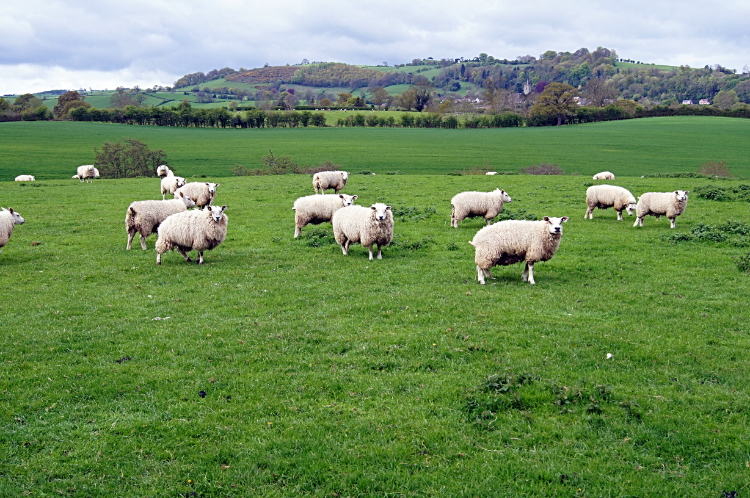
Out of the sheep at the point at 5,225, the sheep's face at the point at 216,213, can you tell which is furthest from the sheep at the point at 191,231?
the sheep at the point at 5,225

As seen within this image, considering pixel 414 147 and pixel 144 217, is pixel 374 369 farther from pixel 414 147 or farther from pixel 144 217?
pixel 414 147

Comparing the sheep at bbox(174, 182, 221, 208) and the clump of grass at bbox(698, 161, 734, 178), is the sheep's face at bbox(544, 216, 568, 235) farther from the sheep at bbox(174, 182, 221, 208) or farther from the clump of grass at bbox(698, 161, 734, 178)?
the clump of grass at bbox(698, 161, 734, 178)

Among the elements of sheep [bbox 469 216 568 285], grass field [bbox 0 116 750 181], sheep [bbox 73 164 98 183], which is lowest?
sheep [bbox 469 216 568 285]

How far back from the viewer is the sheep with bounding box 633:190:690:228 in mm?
22125

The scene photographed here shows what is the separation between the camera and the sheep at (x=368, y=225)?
1664 cm

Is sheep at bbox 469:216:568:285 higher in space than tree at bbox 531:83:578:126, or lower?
lower

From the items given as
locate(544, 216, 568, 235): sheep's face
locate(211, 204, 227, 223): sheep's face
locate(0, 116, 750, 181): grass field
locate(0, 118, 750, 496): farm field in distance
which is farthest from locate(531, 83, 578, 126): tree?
locate(211, 204, 227, 223): sheep's face

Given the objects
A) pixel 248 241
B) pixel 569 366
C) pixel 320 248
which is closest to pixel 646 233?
pixel 320 248

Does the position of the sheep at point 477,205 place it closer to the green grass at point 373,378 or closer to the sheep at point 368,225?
the green grass at point 373,378

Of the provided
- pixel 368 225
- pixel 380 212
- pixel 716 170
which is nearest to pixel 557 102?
pixel 716 170

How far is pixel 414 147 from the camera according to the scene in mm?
76562

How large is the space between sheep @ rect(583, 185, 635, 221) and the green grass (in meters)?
7.65

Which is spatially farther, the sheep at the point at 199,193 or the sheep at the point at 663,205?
the sheep at the point at 199,193

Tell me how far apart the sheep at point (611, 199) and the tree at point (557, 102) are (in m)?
89.2
